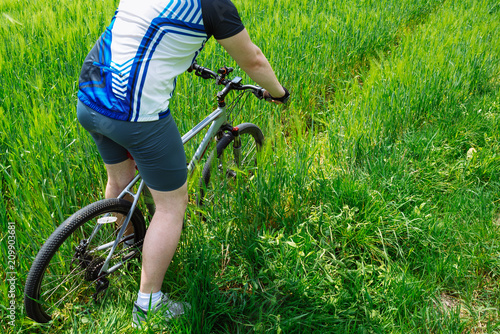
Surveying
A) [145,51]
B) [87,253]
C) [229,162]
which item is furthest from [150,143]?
[229,162]

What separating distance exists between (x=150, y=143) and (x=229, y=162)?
1077 mm

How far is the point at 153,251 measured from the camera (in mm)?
1608

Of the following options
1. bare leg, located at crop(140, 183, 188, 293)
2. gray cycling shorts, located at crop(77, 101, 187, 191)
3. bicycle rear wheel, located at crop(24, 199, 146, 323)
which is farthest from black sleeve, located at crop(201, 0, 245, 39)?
bicycle rear wheel, located at crop(24, 199, 146, 323)

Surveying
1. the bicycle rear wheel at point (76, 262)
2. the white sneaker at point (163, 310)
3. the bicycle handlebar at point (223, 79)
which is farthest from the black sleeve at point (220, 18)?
the white sneaker at point (163, 310)

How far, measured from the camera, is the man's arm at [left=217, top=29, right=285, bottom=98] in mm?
1493

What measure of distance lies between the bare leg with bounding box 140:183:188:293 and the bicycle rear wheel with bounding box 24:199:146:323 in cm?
21

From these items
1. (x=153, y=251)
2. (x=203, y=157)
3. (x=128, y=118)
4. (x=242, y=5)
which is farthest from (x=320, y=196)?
(x=242, y=5)

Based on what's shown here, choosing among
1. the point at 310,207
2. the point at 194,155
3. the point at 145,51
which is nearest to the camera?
the point at 145,51

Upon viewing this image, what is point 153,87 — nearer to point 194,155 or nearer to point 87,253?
point 194,155

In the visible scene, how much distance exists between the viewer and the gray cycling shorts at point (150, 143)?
146cm

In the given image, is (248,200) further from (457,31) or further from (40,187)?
(457,31)

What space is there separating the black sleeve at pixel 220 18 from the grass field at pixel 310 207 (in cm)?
65

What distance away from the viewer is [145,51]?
1.39m

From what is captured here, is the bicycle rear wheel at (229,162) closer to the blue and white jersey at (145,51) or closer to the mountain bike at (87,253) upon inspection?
the mountain bike at (87,253)
